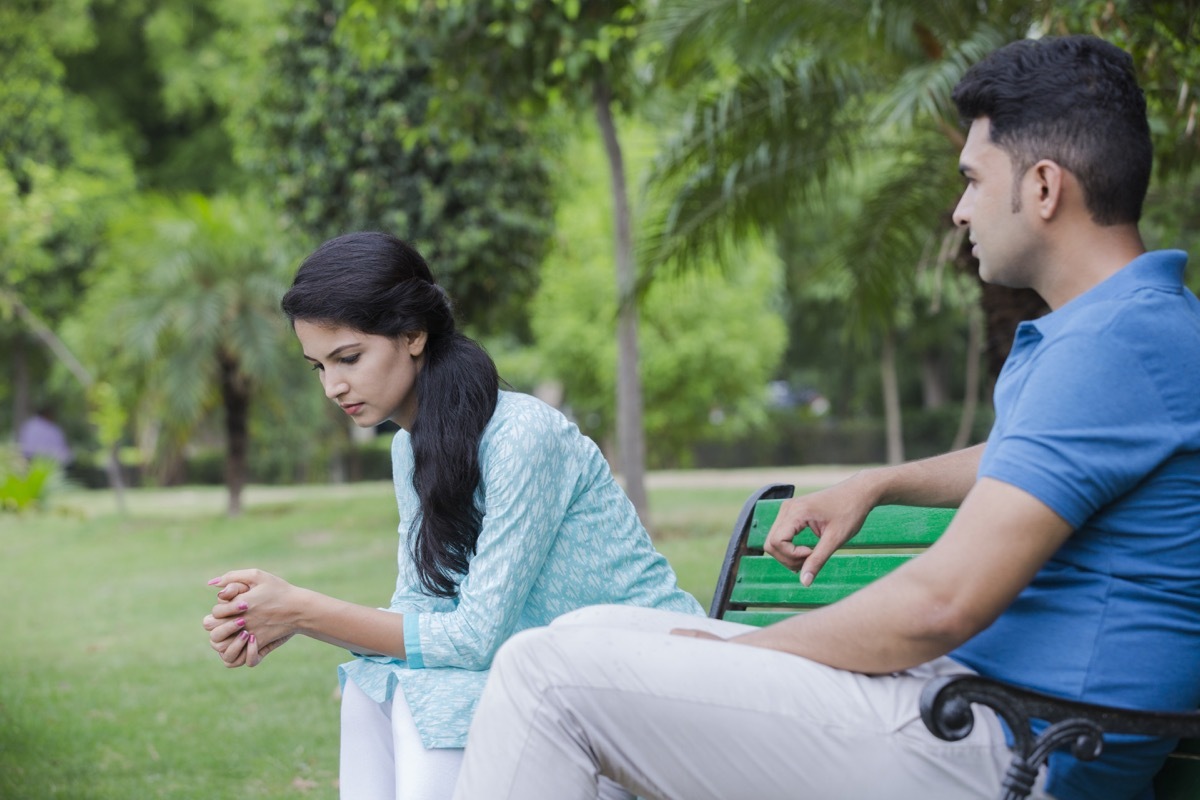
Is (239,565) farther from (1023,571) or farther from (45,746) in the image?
(1023,571)

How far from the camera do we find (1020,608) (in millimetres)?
1874

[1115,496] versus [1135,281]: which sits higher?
[1135,281]

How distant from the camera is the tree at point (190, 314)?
14859 mm

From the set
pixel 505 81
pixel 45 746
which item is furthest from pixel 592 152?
pixel 45 746

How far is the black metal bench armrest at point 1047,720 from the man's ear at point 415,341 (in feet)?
4.21

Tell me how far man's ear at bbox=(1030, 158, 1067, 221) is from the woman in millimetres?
992

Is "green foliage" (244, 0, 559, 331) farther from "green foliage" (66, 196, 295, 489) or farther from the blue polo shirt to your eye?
the blue polo shirt

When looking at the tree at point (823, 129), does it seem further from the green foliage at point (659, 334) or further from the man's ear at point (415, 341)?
the green foliage at point (659, 334)

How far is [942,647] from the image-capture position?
5.77 feet

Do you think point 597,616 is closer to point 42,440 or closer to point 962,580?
point 962,580

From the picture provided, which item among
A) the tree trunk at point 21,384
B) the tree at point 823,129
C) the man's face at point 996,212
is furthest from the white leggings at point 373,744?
the tree trunk at point 21,384

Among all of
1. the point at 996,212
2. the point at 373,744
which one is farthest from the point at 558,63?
the point at 996,212

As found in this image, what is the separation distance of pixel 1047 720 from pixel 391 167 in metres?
10.8

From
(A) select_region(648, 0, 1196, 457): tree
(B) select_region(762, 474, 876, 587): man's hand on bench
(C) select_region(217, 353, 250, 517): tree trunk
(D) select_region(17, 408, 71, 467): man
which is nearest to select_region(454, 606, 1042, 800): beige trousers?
(B) select_region(762, 474, 876, 587): man's hand on bench
